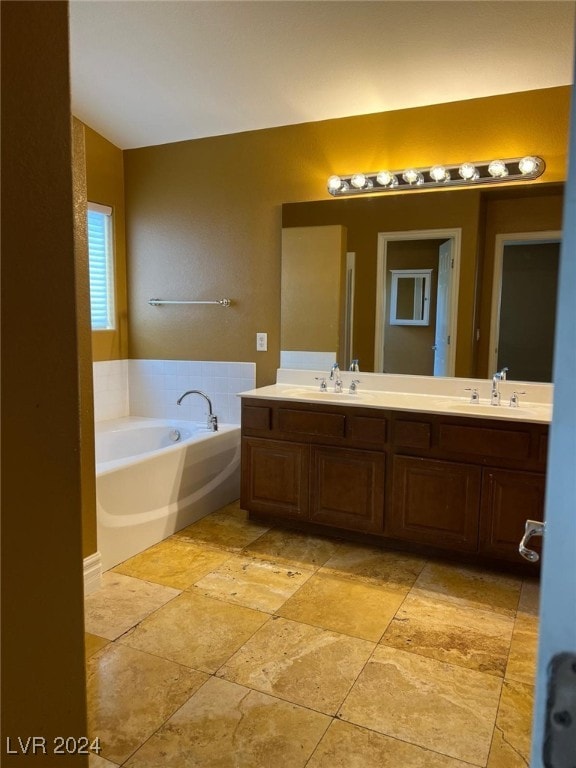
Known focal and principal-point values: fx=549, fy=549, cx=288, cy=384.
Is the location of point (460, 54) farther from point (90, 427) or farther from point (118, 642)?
point (118, 642)

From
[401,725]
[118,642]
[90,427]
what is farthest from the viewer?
[90,427]

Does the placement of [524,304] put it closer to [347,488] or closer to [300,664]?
[347,488]

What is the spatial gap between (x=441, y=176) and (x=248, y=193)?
4.31 ft

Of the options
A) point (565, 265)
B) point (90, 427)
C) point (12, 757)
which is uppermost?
point (565, 265)

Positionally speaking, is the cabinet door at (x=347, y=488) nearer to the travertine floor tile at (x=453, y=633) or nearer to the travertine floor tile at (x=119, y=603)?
the travertine floor tile at (x=453, y=633)

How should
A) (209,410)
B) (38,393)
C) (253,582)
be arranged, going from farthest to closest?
1. (209,410)
2. (253,582)
3. (38,393)

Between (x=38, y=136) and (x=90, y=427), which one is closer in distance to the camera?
(x=38, y=136)

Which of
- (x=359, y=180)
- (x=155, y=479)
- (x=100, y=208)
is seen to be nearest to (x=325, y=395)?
(x=155, y=479)

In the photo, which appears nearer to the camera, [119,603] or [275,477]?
[119,603]

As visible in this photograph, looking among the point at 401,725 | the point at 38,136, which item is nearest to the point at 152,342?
the point at 401,725

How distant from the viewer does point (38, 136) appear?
80 cm

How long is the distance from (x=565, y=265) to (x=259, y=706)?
1.86 meters

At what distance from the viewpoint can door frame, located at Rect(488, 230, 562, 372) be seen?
2963 millimetres

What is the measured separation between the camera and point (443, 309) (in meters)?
3.16
